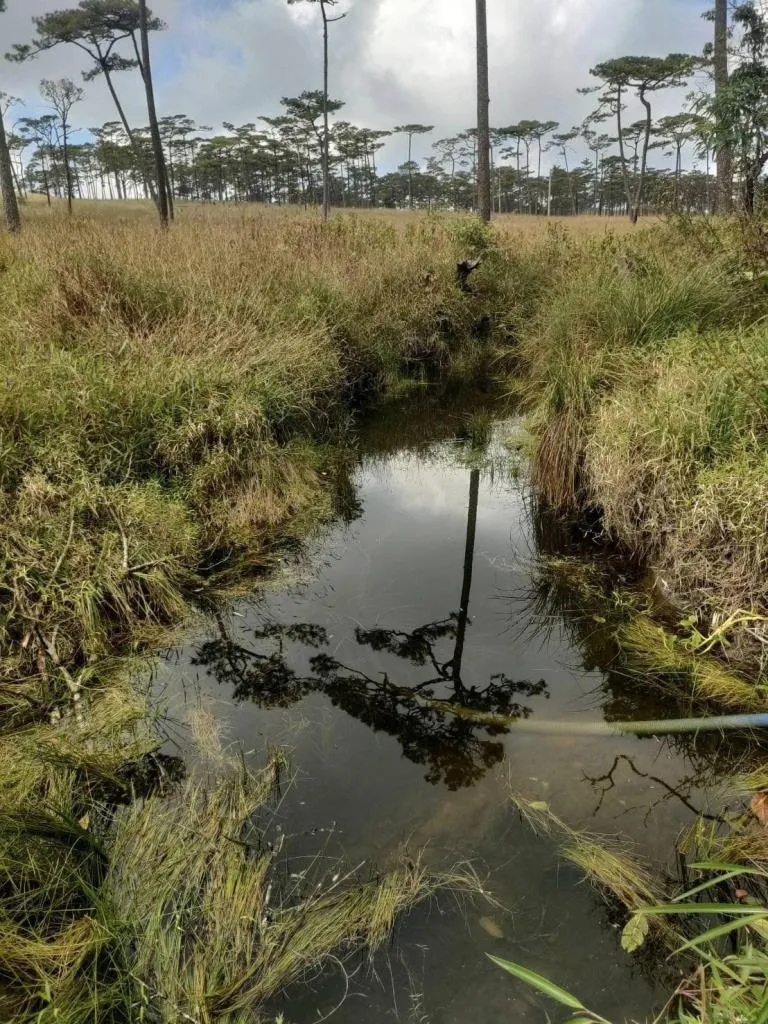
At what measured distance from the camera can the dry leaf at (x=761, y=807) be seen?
7.44 ft

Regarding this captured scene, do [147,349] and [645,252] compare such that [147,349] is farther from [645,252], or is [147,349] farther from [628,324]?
[645,252]

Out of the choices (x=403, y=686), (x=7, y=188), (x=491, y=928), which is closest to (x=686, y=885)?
(x=491, y=928)

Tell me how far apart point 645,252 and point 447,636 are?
5292 mm

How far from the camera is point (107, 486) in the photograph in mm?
4219

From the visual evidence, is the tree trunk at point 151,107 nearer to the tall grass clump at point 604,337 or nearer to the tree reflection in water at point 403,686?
the tall grass clump at point 604,337

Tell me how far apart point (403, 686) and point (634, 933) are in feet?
5.10

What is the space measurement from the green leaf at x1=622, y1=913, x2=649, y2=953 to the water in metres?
0.05

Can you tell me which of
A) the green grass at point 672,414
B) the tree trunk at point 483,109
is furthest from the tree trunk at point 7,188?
the green grass at point 672,414

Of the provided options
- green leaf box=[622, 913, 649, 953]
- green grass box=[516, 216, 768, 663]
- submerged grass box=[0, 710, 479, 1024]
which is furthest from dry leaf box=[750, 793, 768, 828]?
submerged grass box=[0, 710, 479, 1024]

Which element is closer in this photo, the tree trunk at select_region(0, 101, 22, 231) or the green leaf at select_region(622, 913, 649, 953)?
the green leaf at select_region(622, 913, 649, 953)

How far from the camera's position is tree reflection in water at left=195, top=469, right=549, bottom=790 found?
2834 mm

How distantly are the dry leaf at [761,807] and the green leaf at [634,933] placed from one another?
2.06 feet

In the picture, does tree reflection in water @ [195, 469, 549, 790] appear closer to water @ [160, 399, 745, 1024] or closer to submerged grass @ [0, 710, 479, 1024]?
water @ [160, 399, 745, 1024]

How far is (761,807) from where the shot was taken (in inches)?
91.9
